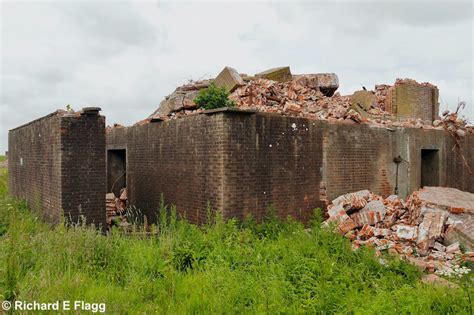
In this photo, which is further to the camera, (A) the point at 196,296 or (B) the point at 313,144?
(B) the point at 313,144

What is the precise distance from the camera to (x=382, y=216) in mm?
8234

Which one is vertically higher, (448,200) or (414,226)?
(448,200)

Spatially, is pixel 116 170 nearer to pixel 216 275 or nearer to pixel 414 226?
pixel 216 275

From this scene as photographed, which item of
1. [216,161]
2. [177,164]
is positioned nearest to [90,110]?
[177,164]

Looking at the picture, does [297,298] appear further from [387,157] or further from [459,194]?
[459,194]

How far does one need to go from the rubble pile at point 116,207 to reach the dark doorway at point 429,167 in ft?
31.1

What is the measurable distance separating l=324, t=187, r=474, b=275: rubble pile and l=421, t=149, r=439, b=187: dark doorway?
9.15 ft

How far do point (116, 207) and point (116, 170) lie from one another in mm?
1574

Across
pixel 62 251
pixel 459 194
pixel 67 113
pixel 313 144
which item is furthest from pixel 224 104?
pixel 459 194

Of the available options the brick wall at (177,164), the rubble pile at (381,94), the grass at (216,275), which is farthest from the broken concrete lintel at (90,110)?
the rubble pile at (381,94)

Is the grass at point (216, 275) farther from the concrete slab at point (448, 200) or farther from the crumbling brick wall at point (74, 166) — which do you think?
the concrete slab at point (448, 200)

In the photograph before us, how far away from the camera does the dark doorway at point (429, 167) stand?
473 inches

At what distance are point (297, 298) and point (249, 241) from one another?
2.11 m

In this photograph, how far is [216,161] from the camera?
7.24 m
